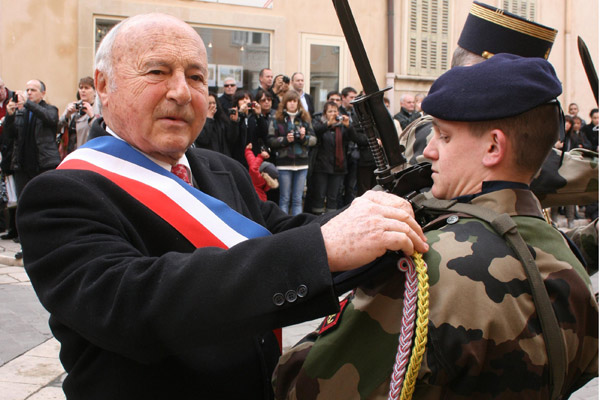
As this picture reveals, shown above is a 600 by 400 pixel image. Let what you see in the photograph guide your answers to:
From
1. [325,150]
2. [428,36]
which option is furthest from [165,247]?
[428,36]

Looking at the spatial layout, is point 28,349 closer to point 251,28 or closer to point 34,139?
point 34,139

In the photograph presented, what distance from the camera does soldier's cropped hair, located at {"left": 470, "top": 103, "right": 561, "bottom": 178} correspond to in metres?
1.45

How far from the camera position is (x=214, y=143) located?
25.2 ft

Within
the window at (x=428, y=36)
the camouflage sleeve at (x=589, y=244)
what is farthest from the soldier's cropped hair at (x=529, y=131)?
the window at (x=428, y=36)

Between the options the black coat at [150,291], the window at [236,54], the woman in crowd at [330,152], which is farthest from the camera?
the window at [236,54]

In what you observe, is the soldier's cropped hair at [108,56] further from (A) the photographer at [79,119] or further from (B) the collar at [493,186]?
(A) the photographer at [79,119]

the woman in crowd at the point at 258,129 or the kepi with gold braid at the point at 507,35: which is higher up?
the kepi with gold braid at the point at 507,35

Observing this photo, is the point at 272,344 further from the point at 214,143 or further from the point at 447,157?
the point at 214,143

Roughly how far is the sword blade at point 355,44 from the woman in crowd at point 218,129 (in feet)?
18.6

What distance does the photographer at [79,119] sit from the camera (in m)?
7.39

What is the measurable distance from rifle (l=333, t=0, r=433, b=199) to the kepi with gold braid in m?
0.71

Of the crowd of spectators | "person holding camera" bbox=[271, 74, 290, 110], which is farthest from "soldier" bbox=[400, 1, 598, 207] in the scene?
"person holding camera" bbox=[271, 74, 290, 110]

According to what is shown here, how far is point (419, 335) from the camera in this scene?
4.09 feet

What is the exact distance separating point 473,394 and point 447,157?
530mm
